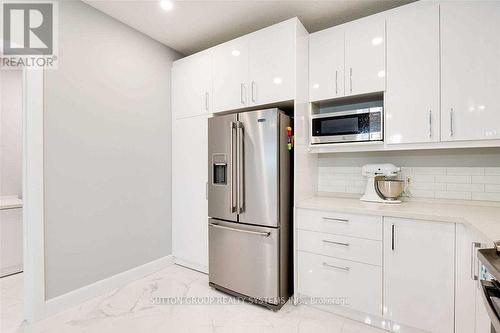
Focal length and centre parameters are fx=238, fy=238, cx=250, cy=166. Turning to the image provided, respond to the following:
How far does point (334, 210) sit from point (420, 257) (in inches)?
24.1

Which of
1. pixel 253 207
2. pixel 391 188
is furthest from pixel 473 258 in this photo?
pixel 253 207

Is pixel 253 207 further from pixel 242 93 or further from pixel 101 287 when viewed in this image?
pixel 101 287

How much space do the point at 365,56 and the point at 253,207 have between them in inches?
62.7

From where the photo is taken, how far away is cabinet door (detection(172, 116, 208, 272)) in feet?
8.64

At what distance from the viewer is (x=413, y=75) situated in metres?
1.84

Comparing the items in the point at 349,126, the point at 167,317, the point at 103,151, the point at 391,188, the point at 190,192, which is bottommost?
the point at 167,317

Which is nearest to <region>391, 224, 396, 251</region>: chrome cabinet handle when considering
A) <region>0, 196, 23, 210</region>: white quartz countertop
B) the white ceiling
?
the white ceiling

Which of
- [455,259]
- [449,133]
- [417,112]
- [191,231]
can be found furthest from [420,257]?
[191,231]

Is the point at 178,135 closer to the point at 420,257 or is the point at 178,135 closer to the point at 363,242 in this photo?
the point at 363,242

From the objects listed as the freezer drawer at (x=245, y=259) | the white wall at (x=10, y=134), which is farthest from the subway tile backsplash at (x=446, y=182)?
the white wall at (x=10, y=134)

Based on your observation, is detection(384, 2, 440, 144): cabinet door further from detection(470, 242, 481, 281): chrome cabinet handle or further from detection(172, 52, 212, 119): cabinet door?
detection(172, 52, 212, 119): cabinet door

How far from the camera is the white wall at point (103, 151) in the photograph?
77.4 inches

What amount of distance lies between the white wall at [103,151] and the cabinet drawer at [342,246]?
1740mm

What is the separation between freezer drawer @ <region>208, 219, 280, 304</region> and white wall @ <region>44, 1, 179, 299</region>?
896mm
